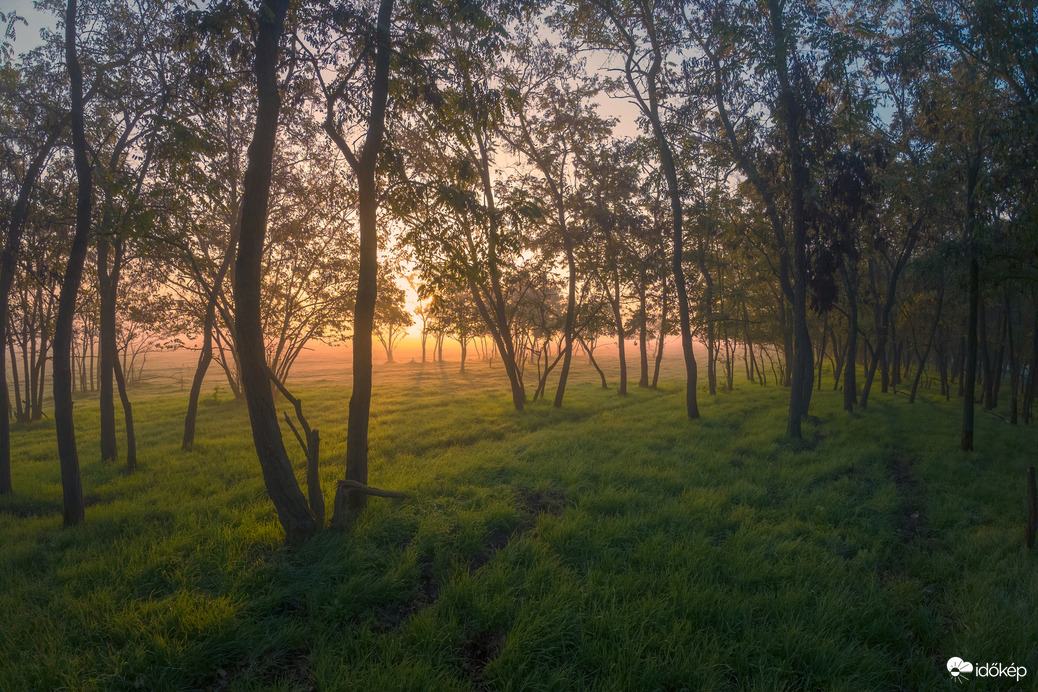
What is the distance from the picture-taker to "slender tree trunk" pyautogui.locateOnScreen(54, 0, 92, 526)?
24.8 ft

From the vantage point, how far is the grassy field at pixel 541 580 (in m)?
4.25

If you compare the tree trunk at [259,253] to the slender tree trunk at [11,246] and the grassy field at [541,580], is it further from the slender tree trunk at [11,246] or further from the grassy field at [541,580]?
the slender tree trunk at [11,246]

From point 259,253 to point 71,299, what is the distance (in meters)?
4.62

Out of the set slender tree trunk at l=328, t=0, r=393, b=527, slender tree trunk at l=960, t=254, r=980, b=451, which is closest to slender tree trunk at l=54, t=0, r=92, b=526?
slender tree trunk at l=328, t=0, r=393, b=527

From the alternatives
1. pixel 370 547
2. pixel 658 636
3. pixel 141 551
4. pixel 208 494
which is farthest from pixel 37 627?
pixel 658 636

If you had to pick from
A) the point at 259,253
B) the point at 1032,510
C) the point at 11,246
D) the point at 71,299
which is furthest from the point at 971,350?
the point at 11,246

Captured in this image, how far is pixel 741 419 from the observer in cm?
1684

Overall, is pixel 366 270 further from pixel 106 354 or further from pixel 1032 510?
pixel 1032 510

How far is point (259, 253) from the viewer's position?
6.20 meters

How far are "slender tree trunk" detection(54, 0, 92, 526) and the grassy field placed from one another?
784mm

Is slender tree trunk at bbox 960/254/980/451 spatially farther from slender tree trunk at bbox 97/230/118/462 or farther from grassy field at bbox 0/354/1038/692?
slender tree trunk at bbox 97/230/118/462

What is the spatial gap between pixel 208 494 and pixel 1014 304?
3656 centimetres

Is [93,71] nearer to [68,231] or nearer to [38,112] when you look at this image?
[38,112]

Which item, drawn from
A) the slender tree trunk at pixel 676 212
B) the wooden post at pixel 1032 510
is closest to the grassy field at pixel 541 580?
the wooden post at pixel 1032 510
